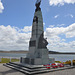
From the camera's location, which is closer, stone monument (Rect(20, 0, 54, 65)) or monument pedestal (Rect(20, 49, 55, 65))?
monument pedestal (Rect(20, 49, 55, 65))

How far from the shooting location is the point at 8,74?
8.12 m

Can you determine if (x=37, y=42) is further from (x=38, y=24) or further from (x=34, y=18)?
(x=34, y=18)

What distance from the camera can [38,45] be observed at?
1277 cm

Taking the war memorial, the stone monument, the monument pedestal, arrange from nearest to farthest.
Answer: the monument pedestal < the war memorial < the stone monument

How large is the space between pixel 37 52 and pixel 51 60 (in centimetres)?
232

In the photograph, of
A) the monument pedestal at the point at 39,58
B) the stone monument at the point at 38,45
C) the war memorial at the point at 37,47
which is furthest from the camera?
the stone monument at the point at 38,45

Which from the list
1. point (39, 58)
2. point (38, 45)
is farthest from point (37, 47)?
point (39, 58)

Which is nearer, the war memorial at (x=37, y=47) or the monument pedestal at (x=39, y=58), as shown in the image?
the monument pedestal at (x=39, y=58)

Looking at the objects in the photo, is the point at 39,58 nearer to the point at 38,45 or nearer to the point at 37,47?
the point at 37,47

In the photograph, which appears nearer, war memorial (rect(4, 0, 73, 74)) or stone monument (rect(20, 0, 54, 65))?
war memorial (rect(4, 0, 73, 74))

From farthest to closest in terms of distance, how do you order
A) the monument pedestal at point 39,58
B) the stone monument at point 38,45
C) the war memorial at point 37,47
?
the stone monument at point 38,45 → the war memorial at point 37,47 → the monument pedestal at point 39,58

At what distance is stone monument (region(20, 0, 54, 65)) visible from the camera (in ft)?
39.1

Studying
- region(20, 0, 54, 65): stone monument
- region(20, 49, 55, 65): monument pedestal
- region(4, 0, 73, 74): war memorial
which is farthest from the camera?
region(20, 0, 54, 65): stone monument

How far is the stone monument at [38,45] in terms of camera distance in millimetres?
11916
